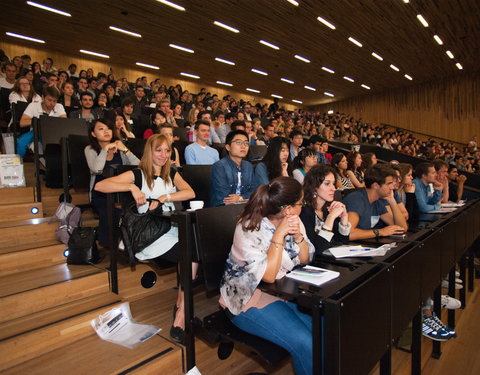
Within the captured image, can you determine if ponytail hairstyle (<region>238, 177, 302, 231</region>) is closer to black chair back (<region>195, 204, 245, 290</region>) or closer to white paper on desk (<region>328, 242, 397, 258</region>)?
black chair back (<region>195, 204, 245, 290</region>)

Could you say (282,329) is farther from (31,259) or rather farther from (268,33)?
(268,33)

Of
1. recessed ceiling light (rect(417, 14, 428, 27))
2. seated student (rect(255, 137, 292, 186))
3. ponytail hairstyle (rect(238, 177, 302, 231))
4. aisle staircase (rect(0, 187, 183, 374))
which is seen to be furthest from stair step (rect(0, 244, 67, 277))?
recessed ceiling light (rect(417, 14, 428, 27))

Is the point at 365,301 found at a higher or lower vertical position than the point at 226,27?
lower

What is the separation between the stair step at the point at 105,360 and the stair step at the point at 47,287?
1.10 ft

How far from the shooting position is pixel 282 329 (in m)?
1.38

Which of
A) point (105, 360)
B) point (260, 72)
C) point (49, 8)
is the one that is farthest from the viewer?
point (260, 72)

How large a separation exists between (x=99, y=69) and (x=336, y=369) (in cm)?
1171

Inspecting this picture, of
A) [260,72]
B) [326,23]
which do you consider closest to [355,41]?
[326,23]

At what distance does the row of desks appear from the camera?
1104mm

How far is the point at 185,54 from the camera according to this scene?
9539mm

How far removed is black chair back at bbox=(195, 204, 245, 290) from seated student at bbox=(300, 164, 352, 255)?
0.51 meters

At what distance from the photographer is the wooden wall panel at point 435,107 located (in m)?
12.6

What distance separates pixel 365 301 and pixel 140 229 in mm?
1291

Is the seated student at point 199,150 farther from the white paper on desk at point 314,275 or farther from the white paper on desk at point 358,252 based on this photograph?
the white paper on desk at point 314,275
